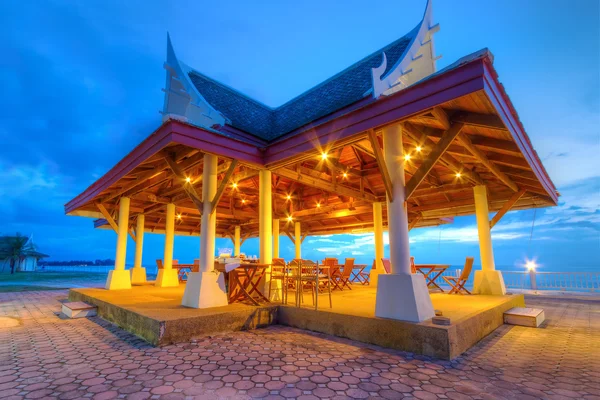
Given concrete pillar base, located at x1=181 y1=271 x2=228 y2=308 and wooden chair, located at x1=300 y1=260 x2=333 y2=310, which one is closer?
wooden chair, located at x1=300 y1=260 x2=333 y2=310

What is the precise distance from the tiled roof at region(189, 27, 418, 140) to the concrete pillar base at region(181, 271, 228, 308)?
332cm

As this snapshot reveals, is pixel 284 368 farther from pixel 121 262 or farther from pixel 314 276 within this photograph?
pixel 121 262

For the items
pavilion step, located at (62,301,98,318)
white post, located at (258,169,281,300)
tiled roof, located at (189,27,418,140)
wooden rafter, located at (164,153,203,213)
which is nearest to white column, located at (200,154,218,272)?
wooden rafter, located at (164,153,203,213)

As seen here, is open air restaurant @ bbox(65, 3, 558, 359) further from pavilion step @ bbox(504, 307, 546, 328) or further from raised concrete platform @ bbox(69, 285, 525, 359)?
pavilion step @ bbox(504, 307, 546, 328)

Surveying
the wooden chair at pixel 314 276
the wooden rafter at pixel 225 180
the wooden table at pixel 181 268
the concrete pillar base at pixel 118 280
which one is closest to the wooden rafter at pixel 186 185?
the wooden rafter at pixel 225 180

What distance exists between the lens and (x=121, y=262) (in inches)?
355

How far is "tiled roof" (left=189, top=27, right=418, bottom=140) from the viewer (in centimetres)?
702

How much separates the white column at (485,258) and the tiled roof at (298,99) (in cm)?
421

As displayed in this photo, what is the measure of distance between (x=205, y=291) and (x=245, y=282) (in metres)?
0.77

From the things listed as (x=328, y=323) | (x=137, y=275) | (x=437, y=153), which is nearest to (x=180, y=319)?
(x=328, y=323)

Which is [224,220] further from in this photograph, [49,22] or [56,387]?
[49,22]

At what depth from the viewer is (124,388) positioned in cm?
235

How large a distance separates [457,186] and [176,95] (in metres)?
9.04

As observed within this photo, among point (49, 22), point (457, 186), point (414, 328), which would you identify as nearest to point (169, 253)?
point (414, 328)
